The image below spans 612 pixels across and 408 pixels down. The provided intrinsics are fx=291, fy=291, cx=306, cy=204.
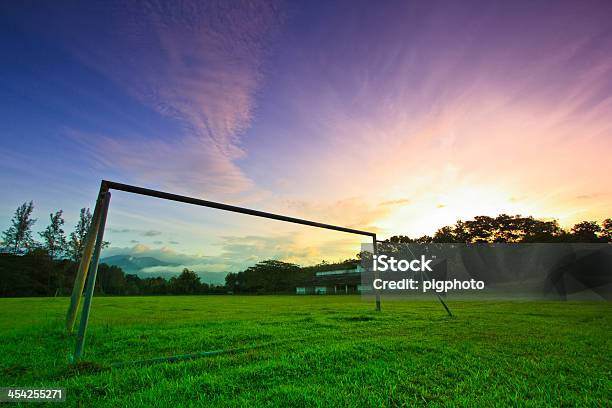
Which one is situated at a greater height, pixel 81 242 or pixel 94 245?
pixel 81 242

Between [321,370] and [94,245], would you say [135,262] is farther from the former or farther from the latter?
[321,370]

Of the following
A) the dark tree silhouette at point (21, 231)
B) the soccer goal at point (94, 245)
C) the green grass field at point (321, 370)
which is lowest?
the green grass field at point (321, 370)

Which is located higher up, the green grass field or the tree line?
the tree line

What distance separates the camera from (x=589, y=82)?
8555 mm

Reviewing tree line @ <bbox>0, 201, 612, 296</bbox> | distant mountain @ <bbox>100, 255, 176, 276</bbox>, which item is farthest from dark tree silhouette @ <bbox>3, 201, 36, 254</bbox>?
distant mountain @ <bbox>100, 255, 176, 276</bbox>

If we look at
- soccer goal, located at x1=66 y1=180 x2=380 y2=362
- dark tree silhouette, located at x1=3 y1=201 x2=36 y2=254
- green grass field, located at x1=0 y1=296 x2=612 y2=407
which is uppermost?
dark tree silhouette, located at x1=3 y1=201 x2=36 y2=254

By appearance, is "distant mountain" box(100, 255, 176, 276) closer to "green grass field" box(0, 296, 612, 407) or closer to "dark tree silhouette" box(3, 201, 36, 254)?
"green grass field" box(0, 296, 612, 407)

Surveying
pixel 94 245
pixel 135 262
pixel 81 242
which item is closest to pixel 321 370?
pixel 94 245

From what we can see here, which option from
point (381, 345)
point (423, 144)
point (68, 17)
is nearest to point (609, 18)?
point (423, 144)

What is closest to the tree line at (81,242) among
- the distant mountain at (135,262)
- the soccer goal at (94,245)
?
the distant mountain at (135,262)

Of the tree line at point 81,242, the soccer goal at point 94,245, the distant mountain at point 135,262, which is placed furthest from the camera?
the tree line at point 81,242

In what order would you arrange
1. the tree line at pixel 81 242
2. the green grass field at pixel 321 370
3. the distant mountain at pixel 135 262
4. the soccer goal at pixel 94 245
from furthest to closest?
the tree line at pixel 81 242
the distant mountain at pixel 135 262
the soccer goal at pixel 94 245
the green grass field at pixel 321 370

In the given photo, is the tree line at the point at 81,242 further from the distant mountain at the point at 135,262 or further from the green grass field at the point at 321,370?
the green grass field at the point at 321,370

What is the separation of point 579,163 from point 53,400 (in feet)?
53.2
